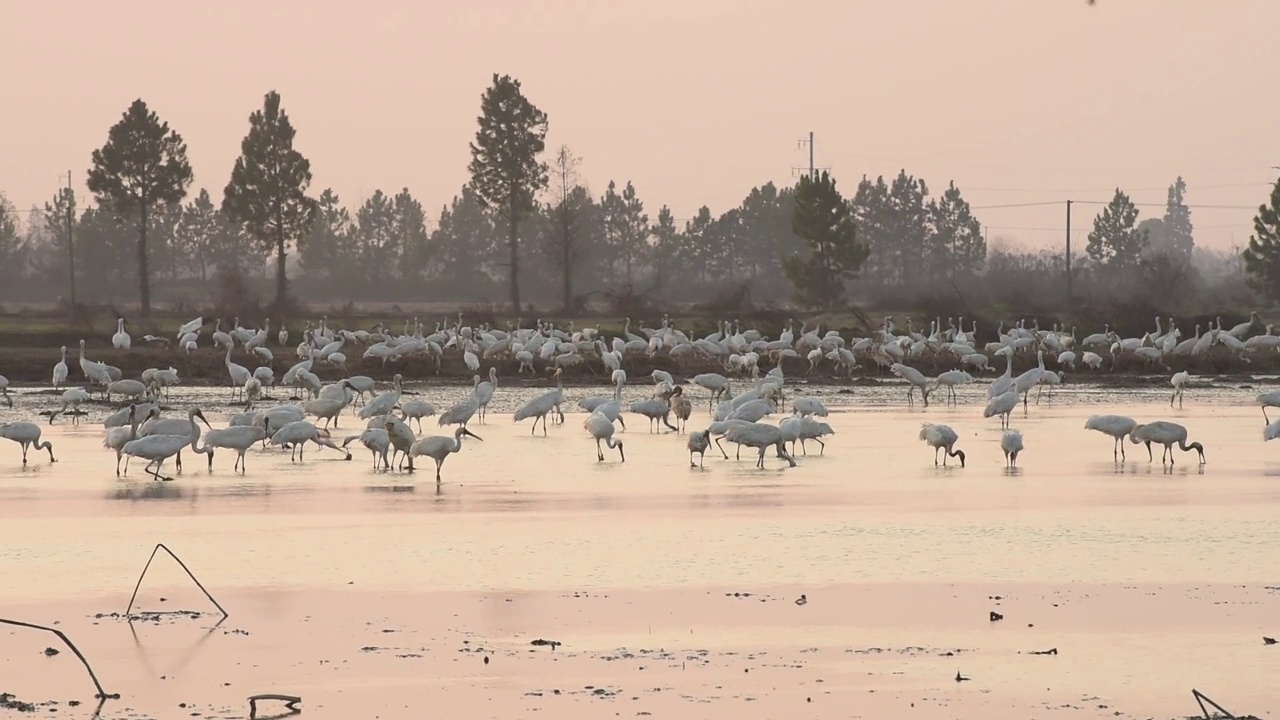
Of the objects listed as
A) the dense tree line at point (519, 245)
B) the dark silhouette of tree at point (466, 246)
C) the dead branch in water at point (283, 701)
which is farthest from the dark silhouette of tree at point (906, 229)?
the dead branch in water at point (283, 701)

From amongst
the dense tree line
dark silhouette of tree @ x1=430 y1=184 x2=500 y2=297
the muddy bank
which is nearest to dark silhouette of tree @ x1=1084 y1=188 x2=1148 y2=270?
the dense tree line

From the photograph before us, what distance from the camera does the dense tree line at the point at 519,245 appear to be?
7206 cm

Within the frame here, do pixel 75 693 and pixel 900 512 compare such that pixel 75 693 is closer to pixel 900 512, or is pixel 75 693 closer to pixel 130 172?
pixel 900 512

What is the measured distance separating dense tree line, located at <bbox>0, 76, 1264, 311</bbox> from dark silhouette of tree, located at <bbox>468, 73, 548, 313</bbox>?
0.06m

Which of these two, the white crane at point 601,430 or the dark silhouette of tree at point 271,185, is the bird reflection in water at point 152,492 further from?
the dark silhouette of tree at point 271,185

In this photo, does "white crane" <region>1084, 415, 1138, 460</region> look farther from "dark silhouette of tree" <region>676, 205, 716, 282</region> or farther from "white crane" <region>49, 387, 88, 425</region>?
"dark silhouette of tree" <region>676, 205, 716, 282</region>

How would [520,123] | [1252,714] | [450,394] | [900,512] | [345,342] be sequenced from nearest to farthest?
[1252,714], [900,512], [450,394], [345,342], [520,123]

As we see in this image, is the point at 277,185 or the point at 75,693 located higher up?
the point at 277,185

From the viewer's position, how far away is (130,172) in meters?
70.9

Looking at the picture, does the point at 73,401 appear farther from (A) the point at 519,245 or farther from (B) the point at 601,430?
(A) the point at 519,245

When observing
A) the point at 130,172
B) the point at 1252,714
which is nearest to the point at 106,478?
the point at 1252,714

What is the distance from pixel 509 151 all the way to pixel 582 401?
52.4 meters

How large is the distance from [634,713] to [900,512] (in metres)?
8.41

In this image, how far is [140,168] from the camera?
7088 cm
